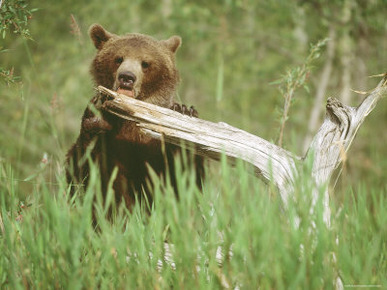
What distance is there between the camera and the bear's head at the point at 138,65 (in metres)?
4.47

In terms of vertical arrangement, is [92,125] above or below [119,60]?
below

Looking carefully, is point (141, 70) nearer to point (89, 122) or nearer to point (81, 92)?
point (89, 122)

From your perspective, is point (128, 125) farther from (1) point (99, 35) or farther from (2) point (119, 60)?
(1) point (99, 35)

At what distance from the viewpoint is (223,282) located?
8.10 feet

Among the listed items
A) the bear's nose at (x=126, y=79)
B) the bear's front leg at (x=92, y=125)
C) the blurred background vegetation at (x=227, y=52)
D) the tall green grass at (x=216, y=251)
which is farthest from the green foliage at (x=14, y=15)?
the blurred background vegetation at (x=227, y=52)

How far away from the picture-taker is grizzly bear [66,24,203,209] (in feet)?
13.6

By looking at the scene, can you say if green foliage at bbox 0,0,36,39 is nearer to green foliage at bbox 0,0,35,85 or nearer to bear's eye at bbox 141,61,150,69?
green foliage at bbox 0,0,35,85

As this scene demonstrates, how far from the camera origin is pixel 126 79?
426cm

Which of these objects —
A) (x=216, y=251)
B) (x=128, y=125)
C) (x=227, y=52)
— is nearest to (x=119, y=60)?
(x=128, y=125)

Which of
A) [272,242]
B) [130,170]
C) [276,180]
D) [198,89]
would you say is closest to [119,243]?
[272,242]

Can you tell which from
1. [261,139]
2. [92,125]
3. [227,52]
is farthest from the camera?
[227,52]

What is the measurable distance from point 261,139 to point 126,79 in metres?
1.48

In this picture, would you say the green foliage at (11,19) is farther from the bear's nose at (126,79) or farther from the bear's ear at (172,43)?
the bear's ear at (172,43)

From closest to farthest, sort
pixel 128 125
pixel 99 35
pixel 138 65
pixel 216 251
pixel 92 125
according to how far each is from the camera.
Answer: pixel 216 251, pixel 92 125, pixel 128 125, pixel 138 65, pixel 99 35
